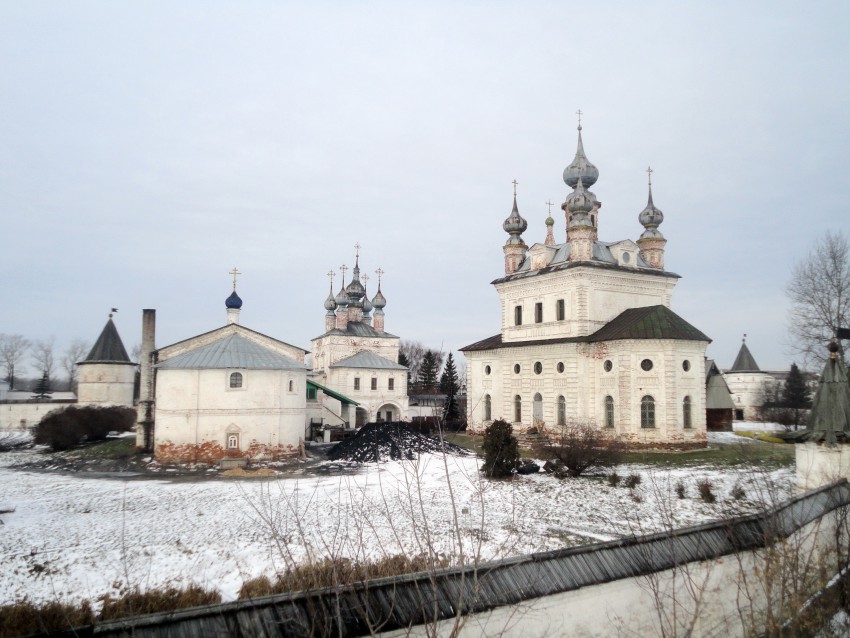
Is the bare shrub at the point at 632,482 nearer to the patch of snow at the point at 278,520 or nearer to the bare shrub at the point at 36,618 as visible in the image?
the patch of snow at the point at 278,520

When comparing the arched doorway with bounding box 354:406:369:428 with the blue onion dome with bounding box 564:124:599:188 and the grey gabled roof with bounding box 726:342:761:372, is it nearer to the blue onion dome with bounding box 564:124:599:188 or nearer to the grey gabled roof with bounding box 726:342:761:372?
the blue onion dome with bounding box 564:124:599:188

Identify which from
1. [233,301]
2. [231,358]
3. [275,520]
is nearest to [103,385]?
[233,301]

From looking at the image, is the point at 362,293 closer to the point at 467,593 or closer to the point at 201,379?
the point at 201,379

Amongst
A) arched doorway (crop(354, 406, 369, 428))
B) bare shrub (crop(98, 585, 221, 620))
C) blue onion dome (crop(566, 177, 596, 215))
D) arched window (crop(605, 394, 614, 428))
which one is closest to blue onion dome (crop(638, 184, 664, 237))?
blue onion dome (crop(566, 177, 596, 215))

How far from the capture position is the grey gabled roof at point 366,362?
1735 inches

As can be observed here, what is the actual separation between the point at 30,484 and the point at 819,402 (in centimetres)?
2050

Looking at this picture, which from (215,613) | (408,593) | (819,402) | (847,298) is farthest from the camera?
(847,298)

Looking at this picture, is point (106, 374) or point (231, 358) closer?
point (231, 358)

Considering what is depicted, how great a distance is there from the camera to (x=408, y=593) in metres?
5.31

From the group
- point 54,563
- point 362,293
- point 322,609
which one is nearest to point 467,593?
point 322,609

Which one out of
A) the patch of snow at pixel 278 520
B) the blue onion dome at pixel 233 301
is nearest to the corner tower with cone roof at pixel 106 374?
the blue onion dome at pixel 233 301

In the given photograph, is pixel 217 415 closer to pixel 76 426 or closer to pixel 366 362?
pixel 76 426

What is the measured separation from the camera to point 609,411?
1013 inches

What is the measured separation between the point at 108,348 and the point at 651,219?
3205cm
